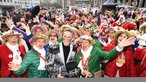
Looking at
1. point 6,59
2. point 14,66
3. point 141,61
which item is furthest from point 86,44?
point 6,59

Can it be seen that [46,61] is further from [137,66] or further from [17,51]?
[137,66]

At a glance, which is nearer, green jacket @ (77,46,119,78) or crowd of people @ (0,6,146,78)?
crowd of people @ (0,6,146,78)

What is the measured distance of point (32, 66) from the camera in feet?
15.1

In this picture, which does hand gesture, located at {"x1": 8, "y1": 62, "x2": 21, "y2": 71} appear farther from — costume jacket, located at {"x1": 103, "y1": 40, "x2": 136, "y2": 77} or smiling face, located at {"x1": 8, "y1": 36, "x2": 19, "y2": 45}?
costume jacket, located at {"x1": 103, "y1": 40, "x2": 136, "y2": 77}

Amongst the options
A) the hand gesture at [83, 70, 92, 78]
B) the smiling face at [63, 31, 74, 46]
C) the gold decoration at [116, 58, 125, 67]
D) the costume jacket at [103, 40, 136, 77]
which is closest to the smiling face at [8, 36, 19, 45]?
the smiling face at [63, 31, 74, 46]

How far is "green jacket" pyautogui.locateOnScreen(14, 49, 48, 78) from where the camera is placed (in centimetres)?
Answer: 453

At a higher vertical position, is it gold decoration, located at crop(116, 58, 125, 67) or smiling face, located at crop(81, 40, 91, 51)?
smiling face, located at crop(81, 40, 91, 51)

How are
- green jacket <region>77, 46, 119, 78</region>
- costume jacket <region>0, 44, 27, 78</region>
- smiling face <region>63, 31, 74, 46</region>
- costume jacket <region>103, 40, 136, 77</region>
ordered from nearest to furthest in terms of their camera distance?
smiling face <region>63, 31, 74, 46</region>
green jacket <region>77, 46, 119, 78</region>
costume jacket <region>0, 44, 27, 78</region>
costume jacket <region>103, 40, 136, 77</region>

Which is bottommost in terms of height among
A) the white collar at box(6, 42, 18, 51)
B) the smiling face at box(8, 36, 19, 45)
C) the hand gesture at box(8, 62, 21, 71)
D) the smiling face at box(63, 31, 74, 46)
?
the hand gesture at box(8, 62, 21, 71)

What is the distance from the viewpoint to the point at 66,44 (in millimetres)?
4688

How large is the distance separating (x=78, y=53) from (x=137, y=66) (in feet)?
3.77

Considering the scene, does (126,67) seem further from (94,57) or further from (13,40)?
(13,40)

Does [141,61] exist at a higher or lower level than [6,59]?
lower

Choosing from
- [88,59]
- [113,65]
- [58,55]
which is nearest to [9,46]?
[58,55]
